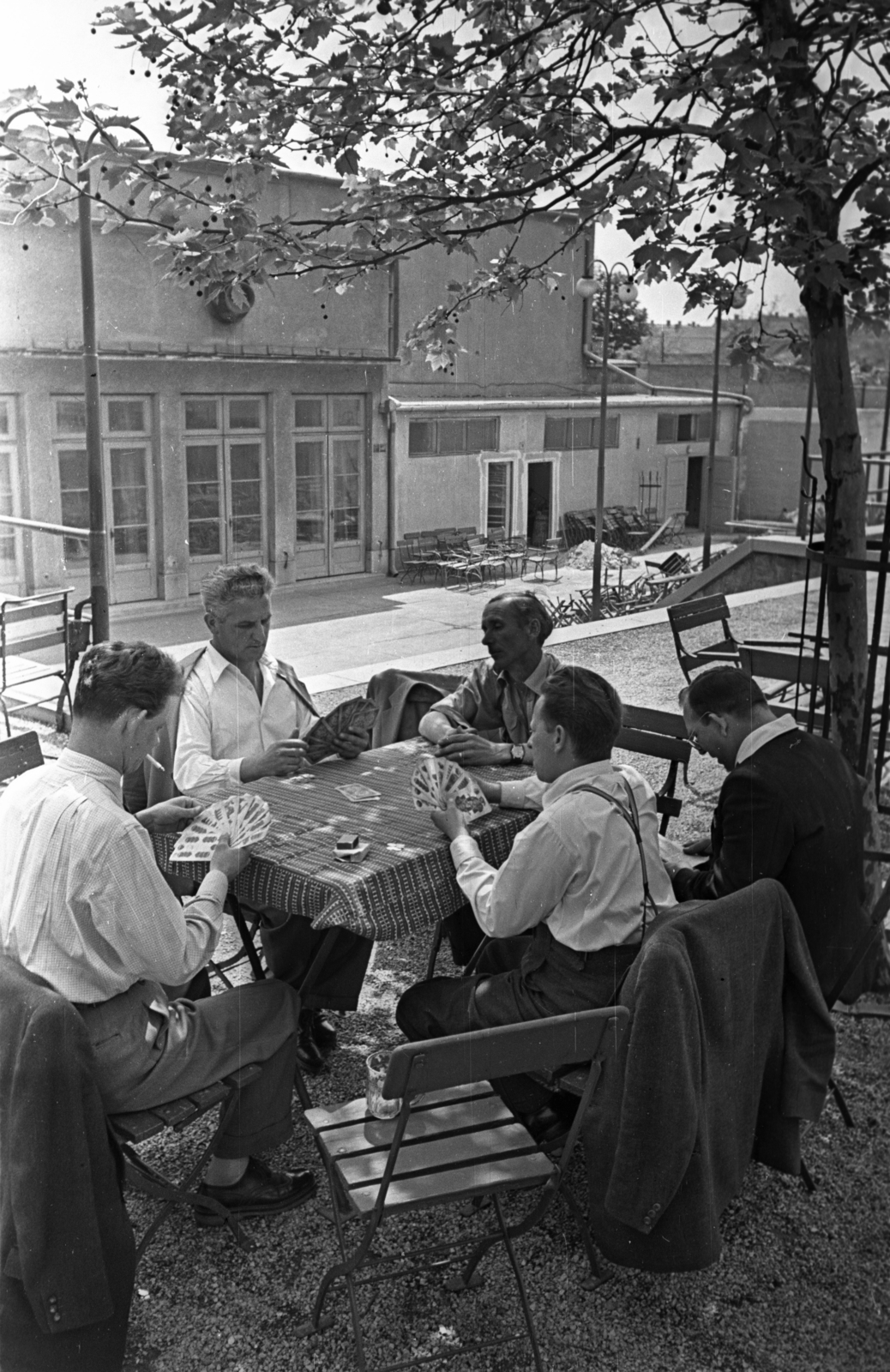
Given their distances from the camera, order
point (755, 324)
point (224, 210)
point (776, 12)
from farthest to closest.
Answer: point (755, 324) < point (224, 210) < point (776, 12)

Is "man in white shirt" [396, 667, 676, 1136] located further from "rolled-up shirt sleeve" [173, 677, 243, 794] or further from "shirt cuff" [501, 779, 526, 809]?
"rolled-up shirt sleeve" [173, 677, 243, 794]

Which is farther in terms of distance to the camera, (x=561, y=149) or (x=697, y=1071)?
(x=561, y=149)

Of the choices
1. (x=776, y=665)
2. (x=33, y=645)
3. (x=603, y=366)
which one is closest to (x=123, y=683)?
(x=33, y=645)

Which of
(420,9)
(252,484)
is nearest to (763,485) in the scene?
(252,484)

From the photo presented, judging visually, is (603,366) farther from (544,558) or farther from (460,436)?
(544,558)

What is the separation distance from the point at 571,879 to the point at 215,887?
0.84m

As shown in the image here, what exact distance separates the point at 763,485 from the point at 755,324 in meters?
7.86

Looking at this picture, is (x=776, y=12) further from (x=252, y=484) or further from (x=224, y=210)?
(x=252, y=484)

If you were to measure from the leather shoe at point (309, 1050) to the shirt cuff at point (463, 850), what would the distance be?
3.09 feet

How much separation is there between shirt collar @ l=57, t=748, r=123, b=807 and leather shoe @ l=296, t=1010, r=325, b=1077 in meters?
1.41

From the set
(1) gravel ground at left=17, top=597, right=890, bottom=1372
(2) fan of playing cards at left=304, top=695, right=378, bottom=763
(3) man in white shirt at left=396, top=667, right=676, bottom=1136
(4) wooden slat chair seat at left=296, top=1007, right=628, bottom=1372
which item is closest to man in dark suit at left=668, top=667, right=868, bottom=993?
(3) man in white shirt at left=396, top=667, right=676, bottom=1136

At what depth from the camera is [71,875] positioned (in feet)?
7.67

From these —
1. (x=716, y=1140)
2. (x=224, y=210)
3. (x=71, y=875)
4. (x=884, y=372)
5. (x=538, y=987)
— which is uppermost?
(x=224, y=210)

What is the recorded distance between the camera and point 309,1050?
369 centimetres
